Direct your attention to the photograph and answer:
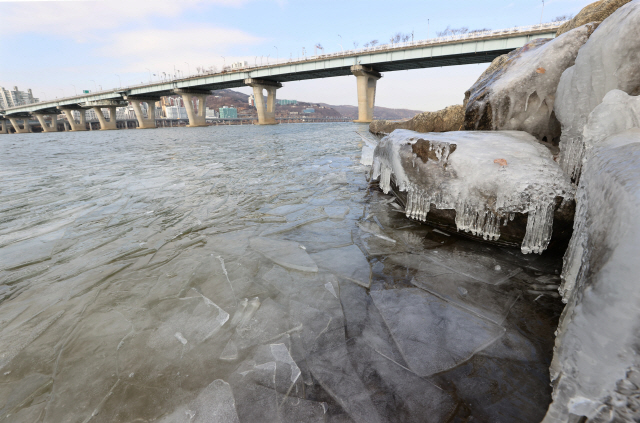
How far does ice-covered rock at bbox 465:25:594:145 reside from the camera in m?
3.91

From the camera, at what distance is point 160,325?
2.02 m

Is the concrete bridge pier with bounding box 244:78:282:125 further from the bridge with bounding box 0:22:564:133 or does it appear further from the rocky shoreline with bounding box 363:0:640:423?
the rocky shoreline with bounding box 363:0:640:423

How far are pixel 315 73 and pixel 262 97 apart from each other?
437 inches

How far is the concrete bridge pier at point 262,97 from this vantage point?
50.2 meters

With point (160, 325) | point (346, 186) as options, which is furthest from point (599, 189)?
point (346, 186)

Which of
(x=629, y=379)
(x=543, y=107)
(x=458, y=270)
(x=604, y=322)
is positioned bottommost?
(x=458, y=270)

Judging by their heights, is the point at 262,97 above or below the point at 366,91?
above

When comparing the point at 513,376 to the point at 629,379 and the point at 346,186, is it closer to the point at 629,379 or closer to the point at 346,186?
the point at 629,379

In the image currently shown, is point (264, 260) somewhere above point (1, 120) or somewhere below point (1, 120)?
below

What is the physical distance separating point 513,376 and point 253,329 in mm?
Result: 1639

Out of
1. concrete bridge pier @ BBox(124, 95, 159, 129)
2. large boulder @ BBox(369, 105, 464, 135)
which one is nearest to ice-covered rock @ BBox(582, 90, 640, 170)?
large boulder @ BBox(369, 105, 464, 135)

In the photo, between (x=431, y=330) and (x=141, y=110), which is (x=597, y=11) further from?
(x=141, y=110)

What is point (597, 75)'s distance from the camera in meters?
3.08

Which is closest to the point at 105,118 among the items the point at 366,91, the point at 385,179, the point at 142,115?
the point at 142,115
